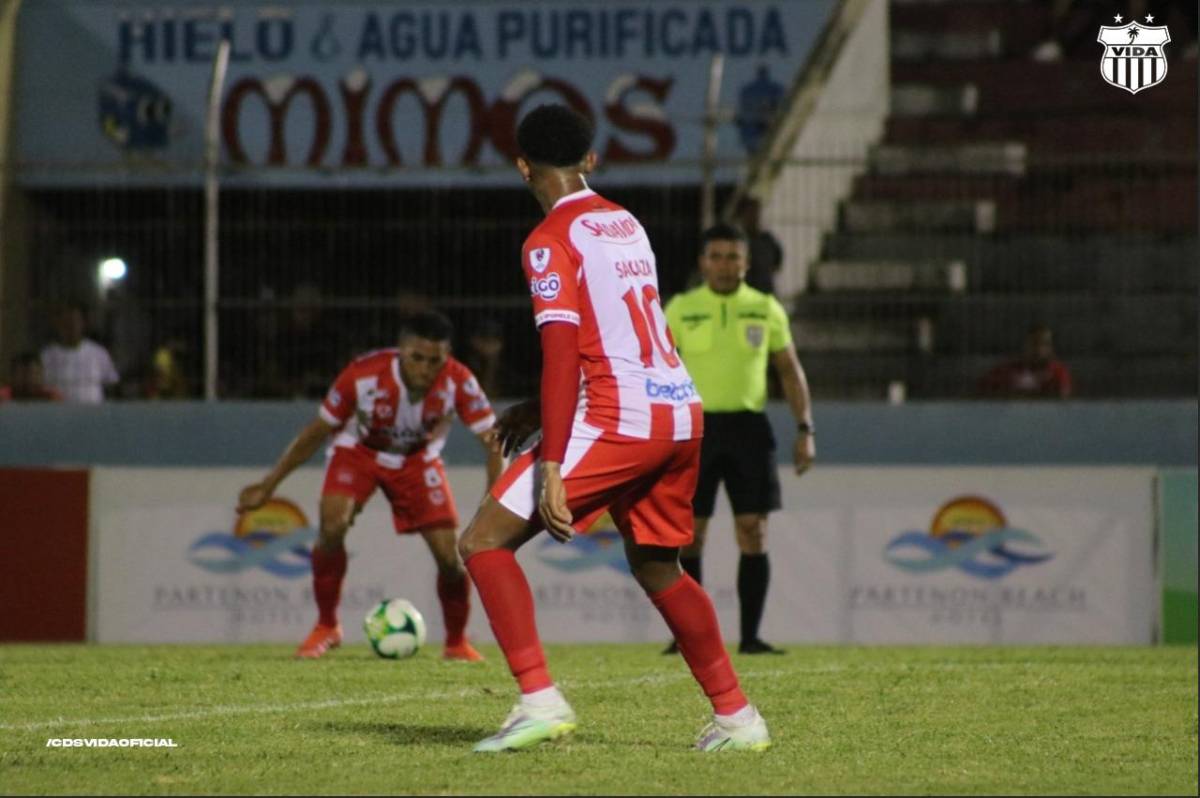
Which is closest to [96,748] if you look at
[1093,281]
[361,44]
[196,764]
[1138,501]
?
[196,764]

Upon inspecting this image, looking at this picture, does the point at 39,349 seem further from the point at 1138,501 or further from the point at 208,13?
the point at 1138,501

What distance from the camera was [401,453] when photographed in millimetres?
11141

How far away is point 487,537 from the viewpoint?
6289mm

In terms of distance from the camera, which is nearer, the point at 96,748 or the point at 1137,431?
the point at 96,748

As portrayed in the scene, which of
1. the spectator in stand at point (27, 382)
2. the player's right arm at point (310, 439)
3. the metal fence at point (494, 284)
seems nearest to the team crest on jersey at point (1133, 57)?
the metal fence at point (494, 284)

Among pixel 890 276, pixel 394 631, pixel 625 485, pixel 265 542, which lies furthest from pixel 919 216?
pixel 625 485

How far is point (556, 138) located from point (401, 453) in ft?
16.3

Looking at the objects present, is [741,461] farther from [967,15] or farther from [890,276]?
[967,15]

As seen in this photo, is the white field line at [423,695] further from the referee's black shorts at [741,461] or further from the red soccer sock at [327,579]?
the red soccer sock at [327,579]

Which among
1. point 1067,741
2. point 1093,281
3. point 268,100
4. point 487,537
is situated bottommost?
point 1067,741

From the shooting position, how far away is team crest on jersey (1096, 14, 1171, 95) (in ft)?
63.3

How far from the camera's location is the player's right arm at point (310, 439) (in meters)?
10.2

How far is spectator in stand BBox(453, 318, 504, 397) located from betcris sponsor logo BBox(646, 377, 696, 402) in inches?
367

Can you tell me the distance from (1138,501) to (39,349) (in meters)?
8.20
